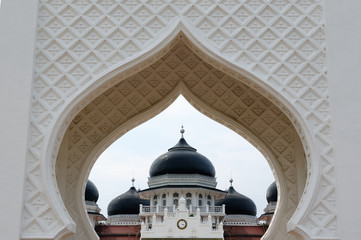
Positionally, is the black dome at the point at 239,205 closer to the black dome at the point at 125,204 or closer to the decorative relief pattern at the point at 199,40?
the black dome at the point at 125,204

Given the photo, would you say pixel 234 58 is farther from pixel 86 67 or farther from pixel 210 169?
pixel 210 169

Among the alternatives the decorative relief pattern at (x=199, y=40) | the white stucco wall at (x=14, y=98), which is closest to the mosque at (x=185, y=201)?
the decorative relief pattern at (x=199, y=40)

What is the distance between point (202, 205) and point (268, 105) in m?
30.6

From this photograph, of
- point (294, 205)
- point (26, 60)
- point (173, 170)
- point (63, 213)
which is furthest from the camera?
point (173, 170)

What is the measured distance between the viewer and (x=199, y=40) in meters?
8.21

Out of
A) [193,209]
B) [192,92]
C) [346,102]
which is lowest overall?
[346,102]

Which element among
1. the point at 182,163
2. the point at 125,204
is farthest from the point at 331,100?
the point at 125,204

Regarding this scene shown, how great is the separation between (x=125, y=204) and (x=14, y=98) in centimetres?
3352

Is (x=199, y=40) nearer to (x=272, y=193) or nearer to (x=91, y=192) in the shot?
(x=91, y=192)

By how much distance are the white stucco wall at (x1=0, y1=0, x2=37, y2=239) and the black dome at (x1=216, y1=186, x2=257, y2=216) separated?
3292cm

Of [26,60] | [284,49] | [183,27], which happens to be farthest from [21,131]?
[284,49]

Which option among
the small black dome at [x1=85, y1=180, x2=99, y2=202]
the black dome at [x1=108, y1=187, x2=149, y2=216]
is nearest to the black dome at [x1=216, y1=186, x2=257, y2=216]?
the black dome at [x1=108, y1=187, x2=149, y2=216]

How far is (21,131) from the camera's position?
7.78m

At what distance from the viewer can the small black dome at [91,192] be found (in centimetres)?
3619
